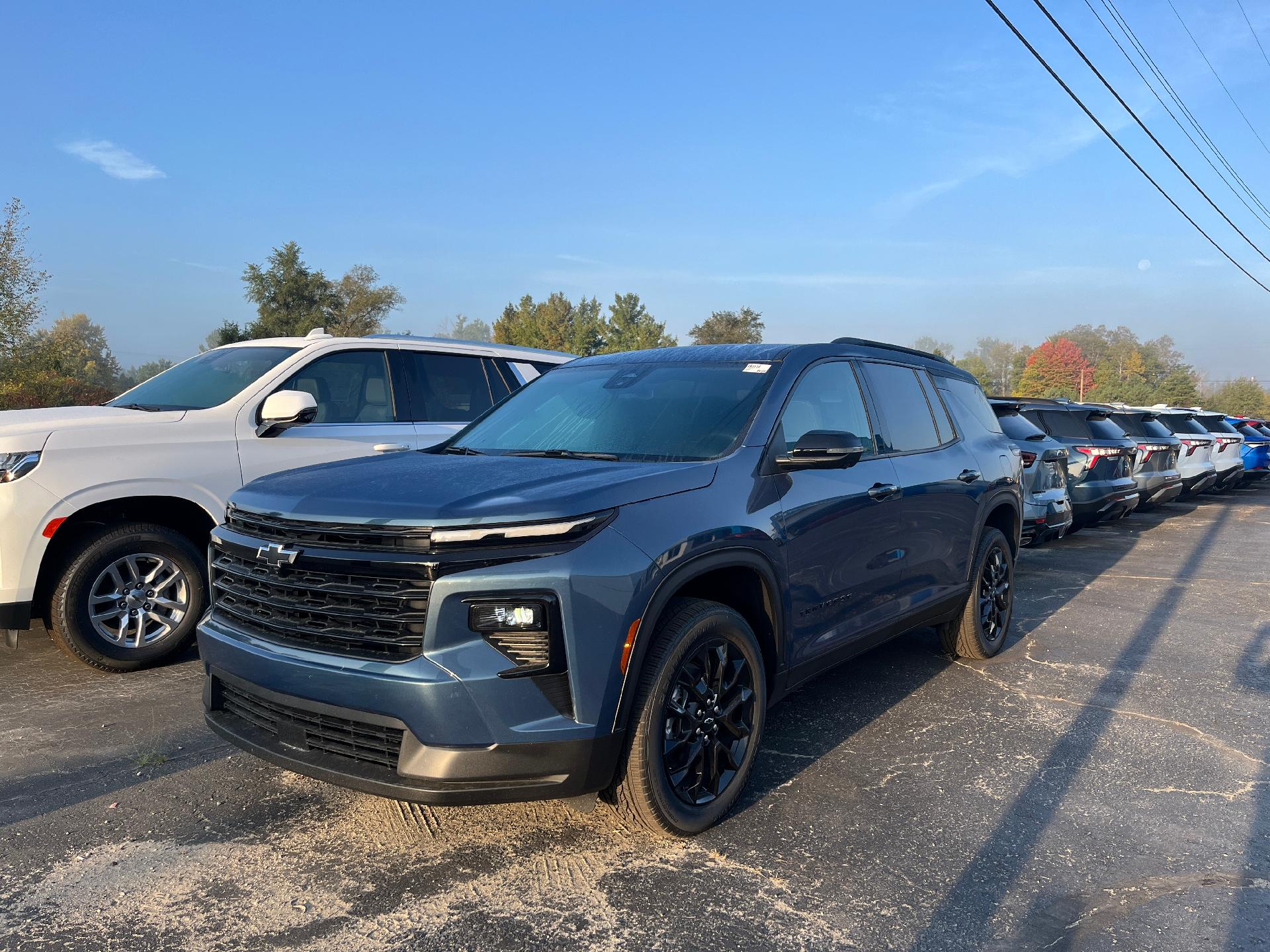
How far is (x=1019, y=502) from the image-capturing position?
6348 mm

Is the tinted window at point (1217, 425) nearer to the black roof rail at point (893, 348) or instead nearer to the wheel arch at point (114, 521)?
the black roof rail at point (893, 348)

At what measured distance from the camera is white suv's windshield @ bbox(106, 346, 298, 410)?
19.7ft

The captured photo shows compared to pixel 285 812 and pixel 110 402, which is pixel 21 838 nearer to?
pixel 285 812

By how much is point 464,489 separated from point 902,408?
2868 millimetres

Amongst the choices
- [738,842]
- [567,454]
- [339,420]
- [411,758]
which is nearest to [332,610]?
[411,758]

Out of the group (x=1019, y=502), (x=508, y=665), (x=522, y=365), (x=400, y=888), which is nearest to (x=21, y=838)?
(x=400, y=888)

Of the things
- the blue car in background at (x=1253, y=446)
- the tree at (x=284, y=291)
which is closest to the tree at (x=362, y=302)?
the tree at (x=284, y=291)

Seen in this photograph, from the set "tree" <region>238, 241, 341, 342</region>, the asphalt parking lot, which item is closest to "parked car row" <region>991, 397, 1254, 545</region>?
the asphalt parking lot

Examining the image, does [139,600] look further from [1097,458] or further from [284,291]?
[284,291]

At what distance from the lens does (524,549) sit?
288 cm

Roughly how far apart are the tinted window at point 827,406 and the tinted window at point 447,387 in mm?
3103

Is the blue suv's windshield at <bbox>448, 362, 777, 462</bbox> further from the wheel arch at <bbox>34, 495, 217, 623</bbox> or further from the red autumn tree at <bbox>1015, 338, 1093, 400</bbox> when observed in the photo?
the red autumn tree at <bbox>1015, 338, 1093, 400</bbox>

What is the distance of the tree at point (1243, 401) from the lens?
3979 inches

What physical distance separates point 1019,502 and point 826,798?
3346 millimetres
